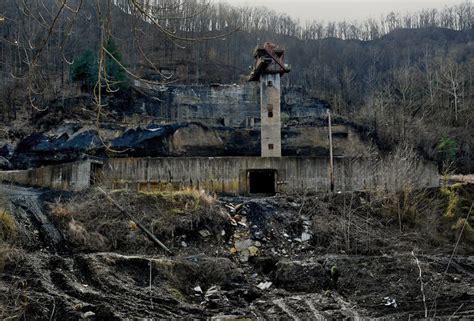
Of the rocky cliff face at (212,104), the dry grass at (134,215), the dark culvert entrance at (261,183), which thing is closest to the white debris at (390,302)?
the dry grass at (134,215)

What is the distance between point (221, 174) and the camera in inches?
877

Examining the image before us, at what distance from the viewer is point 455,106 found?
46.5m

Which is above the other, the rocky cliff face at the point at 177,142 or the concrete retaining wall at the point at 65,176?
the rocky cliff face at the point at 177,142

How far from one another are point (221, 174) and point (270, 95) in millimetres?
6722

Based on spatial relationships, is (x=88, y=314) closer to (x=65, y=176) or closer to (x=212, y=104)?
(x=65, y=176)

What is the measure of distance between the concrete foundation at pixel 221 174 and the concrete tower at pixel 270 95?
392cm

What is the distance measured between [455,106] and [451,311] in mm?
36429

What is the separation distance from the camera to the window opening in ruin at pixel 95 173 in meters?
21.5

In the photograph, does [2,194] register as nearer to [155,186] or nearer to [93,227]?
[93,227]

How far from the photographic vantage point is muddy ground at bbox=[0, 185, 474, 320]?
13.7 m

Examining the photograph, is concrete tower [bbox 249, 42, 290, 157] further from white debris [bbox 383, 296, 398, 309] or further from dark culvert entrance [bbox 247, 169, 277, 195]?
white debris [bbox 383, 296, 398, 309]

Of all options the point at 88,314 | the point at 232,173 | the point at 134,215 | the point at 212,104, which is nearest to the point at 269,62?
the point at 232,173

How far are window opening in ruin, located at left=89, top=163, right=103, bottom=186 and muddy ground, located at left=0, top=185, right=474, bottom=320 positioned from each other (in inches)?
55.4

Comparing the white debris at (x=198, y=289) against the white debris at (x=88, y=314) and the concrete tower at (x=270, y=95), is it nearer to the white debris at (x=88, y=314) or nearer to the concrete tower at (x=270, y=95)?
the white debris at (x=88, y=314)
